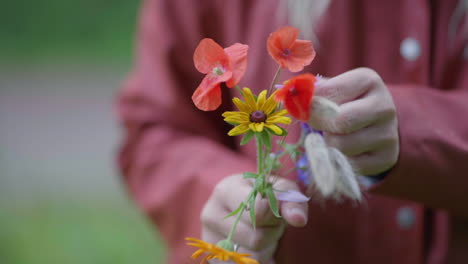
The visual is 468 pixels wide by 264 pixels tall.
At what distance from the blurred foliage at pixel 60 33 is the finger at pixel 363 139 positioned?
10.8ft

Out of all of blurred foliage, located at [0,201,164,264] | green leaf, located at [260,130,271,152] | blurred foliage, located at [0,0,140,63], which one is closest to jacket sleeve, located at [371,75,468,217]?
green leaf, located at [260,130,271,152]

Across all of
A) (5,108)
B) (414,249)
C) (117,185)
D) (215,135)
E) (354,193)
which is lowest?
(117,185)

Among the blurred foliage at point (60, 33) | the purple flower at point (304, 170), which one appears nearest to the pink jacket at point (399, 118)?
the purple flower at point (304, 170)

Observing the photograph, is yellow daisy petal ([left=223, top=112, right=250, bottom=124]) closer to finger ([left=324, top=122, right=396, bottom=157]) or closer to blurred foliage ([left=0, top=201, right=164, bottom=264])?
finger ([left=324, top=122, right=396, bottom=157])

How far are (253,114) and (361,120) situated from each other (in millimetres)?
110

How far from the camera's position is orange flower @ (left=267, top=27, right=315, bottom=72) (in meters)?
0.39

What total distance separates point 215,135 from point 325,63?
26cm

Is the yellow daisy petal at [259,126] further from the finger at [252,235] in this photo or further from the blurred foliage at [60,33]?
the blurred foliage at [60,33]

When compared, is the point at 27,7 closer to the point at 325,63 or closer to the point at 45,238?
the point at 45,238

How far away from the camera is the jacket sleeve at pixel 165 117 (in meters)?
0.88

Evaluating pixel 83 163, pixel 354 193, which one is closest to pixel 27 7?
pixel 83 163

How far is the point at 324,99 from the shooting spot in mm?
406

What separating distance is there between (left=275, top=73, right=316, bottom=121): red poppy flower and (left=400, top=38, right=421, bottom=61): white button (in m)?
0.41

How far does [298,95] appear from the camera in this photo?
1.27ft
